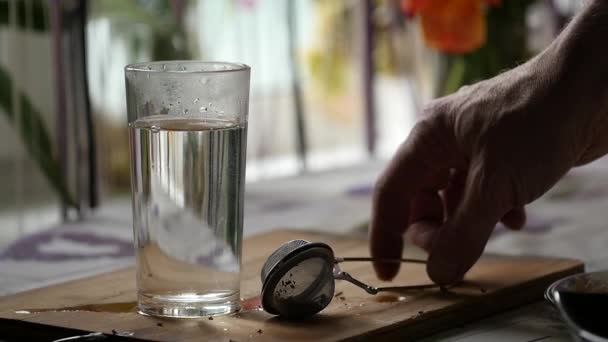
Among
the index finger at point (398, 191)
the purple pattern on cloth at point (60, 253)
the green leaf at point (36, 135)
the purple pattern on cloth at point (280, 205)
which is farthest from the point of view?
the purple pattern on cloth at point (280, 205)

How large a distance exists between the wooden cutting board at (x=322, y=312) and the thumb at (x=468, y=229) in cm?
2

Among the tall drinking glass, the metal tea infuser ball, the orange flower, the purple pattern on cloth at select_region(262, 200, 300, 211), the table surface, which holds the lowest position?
the purple pattern on cloth at select_region(262, 200, 300, 211)

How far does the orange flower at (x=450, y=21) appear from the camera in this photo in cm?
134

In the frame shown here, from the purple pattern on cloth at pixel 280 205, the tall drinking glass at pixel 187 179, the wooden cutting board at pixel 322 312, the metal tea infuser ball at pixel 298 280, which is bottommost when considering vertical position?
the purple pattern on cloth at pixel 280 205

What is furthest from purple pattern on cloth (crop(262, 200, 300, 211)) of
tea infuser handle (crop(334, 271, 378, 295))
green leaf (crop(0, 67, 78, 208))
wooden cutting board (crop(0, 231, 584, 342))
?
tea infuser handle (crop(334, 271, 378, 295))

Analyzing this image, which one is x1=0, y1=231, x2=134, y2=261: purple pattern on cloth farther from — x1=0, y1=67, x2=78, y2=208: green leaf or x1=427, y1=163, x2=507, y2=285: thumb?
x1=427, y1=163, x2=507, y2=285: thumb

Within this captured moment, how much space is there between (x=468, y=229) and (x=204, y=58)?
913 mm

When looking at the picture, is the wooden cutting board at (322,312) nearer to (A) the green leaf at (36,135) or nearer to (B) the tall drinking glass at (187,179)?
(B) the tall drinking glass at (187,179)

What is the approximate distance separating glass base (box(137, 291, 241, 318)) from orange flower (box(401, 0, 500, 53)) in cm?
71

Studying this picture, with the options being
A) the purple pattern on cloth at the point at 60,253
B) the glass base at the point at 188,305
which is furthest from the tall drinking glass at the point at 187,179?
the purple pattern on cloth at the point at 60,253

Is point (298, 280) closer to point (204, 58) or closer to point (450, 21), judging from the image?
point (450, 21)

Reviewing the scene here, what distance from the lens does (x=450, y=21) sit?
53.6 inches

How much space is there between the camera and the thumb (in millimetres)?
779

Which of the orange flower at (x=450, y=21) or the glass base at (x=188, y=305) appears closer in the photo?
the glass base at (x=188, y=305)
